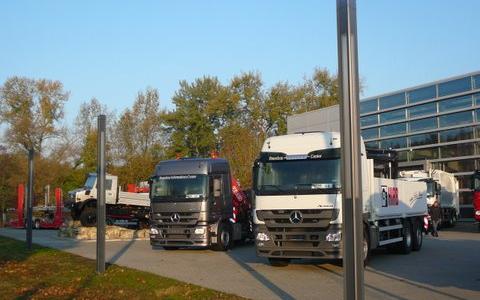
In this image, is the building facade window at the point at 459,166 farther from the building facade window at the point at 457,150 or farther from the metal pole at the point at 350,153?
the metal pole at the point at 350,153

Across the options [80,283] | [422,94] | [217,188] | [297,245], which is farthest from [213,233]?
[422,94]

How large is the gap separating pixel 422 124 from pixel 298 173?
2535cm

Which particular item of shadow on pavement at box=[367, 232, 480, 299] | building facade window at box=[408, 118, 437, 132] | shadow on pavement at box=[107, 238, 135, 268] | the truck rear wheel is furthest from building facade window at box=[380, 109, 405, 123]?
the truck rear wheel

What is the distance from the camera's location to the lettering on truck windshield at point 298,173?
14070 millimetres

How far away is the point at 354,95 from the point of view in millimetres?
6770

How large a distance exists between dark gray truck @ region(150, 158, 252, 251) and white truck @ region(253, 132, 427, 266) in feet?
14.6

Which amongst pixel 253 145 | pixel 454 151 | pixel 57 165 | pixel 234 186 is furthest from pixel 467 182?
pixel 57 165

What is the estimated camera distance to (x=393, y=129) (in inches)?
1575

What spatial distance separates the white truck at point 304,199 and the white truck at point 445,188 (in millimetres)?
17320

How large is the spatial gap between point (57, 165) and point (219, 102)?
1721 cm

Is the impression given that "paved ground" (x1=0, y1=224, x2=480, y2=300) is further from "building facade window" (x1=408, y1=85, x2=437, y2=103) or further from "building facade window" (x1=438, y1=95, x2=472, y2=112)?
"building facade window" (x1=408, y1=85, x2=437, y2=103)

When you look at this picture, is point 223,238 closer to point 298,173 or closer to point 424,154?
point 298,173

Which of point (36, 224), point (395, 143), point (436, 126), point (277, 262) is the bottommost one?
point (277, 262)

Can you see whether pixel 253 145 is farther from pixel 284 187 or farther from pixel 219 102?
pixel 284 187
